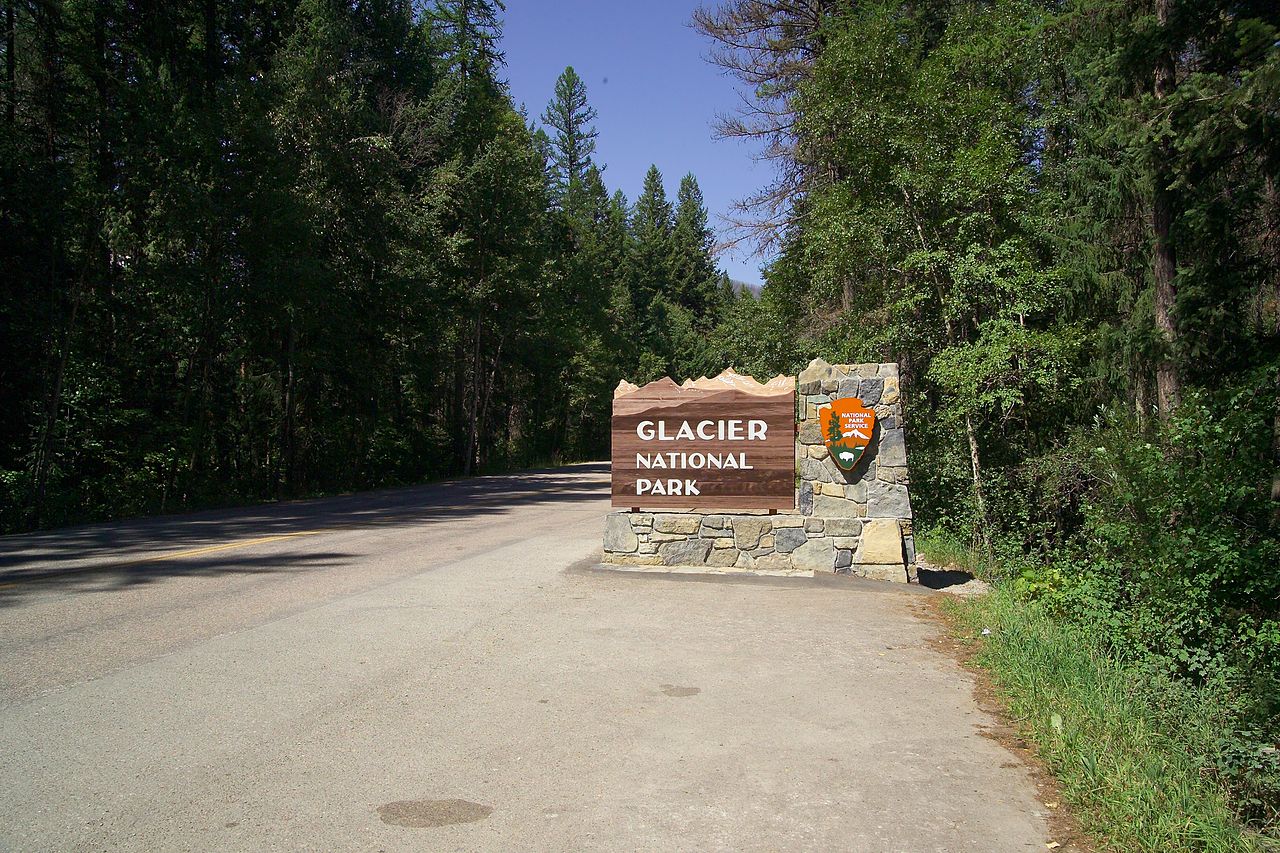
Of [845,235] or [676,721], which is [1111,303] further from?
[676,721]

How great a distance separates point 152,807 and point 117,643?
130 inches

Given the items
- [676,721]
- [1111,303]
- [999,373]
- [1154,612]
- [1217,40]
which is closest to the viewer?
[676,721]

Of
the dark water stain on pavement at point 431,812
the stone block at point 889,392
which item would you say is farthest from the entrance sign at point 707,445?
the dark water stain on pavement at point 431,812

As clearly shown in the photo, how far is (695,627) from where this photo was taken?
7.61 metres

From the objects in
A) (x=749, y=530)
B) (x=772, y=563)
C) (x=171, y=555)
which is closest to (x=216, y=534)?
(x=171, y=555)

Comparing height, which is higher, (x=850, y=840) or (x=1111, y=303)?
(x=1111, y=303)

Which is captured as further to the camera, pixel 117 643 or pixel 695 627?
pixel 695 627

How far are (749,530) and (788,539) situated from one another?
480 millimetres

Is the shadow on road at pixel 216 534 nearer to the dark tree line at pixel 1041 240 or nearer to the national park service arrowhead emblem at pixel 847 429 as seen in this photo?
the national park service arrowhead emblem at pixel 847 429

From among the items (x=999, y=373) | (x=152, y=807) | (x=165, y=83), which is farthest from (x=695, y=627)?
(x=165, y=83)

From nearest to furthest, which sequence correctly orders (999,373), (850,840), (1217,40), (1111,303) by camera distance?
(850,840) → (1217,40) → (999,373) → (1111,303)

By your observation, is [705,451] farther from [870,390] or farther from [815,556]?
[870,390]

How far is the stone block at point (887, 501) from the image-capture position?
987cm

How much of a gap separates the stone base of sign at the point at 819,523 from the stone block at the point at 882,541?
0.01 meters
